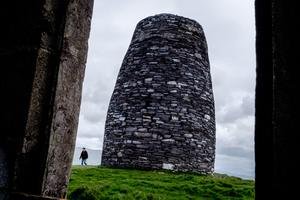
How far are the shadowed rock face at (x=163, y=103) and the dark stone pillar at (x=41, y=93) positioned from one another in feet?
43.3

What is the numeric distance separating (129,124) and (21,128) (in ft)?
46.0

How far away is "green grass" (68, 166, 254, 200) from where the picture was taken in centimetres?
970

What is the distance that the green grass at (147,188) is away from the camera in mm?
9703

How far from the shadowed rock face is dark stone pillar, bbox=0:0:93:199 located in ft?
43.3

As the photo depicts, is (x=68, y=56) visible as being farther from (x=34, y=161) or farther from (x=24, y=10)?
(x=34, y=161)

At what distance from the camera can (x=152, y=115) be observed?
16.0 meters

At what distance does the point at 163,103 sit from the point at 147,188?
235 inches

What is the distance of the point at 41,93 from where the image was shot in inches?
91.5
